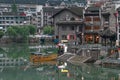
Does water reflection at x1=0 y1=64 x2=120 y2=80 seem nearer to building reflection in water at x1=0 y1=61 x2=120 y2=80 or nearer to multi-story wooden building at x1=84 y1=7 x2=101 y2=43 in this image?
building reflection in water at x1=0 y1=61 x2=120 y2=80

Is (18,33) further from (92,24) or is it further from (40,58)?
(40,58)

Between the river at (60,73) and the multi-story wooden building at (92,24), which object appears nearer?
the river at (60,73)

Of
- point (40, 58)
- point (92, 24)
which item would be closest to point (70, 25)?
point (92, 24)

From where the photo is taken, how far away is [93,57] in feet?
148

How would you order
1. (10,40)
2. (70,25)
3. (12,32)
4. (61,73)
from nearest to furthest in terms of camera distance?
(61,73) → (70,25) → (12,32) → (10,40)

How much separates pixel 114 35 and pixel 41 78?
18675 mm

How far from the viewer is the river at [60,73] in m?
33.6

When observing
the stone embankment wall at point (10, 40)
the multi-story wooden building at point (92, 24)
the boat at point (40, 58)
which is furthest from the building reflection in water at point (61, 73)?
the stone embankment wall at point (10, 40)

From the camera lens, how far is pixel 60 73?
36.1 metres

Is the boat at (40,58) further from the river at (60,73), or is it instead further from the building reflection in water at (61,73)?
the building reflection in water at (61,73)

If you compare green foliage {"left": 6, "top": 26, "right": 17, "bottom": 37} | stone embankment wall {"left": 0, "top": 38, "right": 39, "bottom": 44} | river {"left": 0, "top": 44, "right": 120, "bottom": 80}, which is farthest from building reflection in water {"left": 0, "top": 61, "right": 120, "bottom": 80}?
green foliage {"left": 6, "top": 26, "right": 17, "bottom": 37}

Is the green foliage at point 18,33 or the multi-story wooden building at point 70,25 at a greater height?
the multi-story wooden building at point 70,25

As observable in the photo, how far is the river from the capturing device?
33578 millimetres

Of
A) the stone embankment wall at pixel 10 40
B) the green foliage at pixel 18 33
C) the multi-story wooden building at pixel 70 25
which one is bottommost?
the stone embankment wall at pixel 10 40
